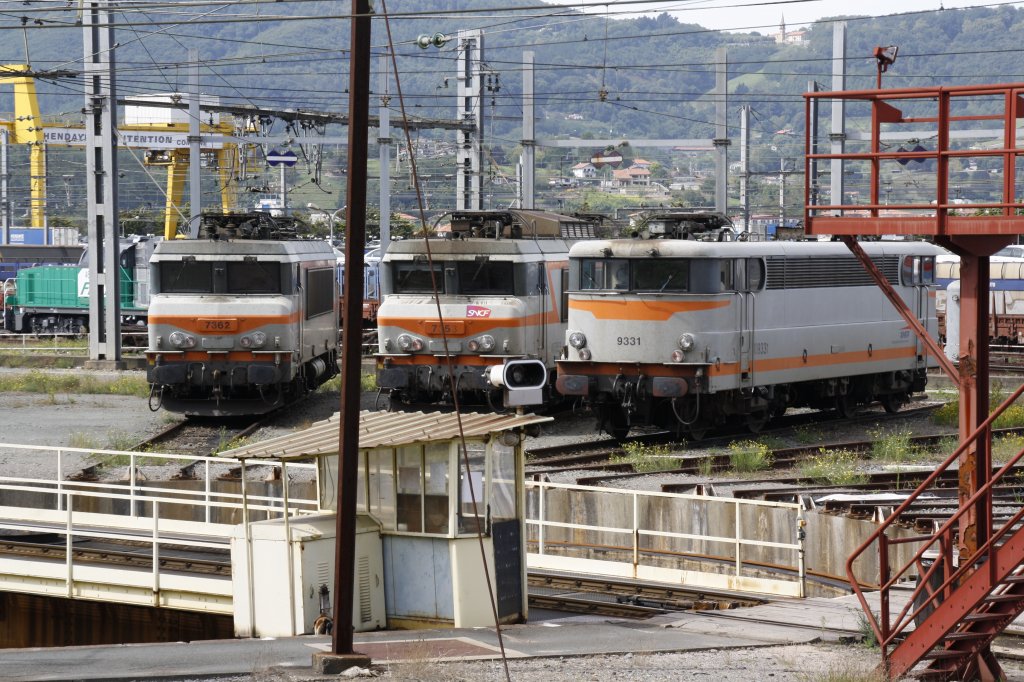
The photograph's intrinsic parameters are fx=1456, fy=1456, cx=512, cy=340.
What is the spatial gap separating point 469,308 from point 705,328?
4436 millimetres

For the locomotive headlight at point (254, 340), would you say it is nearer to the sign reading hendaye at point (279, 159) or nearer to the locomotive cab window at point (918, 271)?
the locomotive cab window at point (918, 271)

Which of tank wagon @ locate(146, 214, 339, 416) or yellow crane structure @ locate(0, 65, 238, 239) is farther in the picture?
yellow crane structure @ locate(0, 65, 238, 239)

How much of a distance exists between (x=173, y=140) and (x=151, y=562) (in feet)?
117

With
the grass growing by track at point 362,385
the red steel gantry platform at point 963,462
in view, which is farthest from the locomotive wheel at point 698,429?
the red steel gantry platform at point 963,462

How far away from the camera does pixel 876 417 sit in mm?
29016

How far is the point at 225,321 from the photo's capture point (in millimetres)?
26812

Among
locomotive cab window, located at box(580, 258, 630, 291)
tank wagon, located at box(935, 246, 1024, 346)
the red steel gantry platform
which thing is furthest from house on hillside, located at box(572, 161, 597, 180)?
the red steel gantry platform

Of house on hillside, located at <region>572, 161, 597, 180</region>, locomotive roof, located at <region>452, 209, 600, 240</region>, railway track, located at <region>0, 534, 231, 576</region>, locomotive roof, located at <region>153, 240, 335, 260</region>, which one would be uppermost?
house on hillside, located at <region>572, 161, 597, 180</region>

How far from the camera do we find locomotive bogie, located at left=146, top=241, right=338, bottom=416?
26797mm

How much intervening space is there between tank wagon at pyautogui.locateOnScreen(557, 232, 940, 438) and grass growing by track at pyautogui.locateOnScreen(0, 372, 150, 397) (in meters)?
12.9

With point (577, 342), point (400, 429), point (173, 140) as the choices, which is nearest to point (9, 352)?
point (173, 140)

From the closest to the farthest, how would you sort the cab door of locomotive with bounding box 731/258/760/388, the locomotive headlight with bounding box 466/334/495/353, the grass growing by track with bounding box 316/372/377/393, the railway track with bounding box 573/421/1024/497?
the railway track with bounding box 573/421/1024/497 → the cab door of locomotive with bounding box 731/258/760/388 → the locomotive headlight with bounding box 466/334/495/353 → the grass growing by track with bounding box 316/372/377/393

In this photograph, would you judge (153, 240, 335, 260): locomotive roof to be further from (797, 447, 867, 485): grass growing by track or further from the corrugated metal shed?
the corrugated metal shed

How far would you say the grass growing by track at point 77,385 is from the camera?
1324 inches
